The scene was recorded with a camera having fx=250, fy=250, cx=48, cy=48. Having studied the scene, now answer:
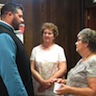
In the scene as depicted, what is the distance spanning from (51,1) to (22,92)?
2.61 metres

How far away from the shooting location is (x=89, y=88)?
2.06m

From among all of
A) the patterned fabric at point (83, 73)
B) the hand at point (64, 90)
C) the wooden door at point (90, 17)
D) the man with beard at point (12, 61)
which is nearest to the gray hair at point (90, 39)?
the patterned fabric at point (83, 73)

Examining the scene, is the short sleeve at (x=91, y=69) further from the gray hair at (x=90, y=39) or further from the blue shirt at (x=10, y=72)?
the blue shirt at (x=10, y=72)

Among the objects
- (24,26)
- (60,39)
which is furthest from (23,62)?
(60,39)

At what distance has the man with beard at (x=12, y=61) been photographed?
1968 millimetres

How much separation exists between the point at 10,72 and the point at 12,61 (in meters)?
0.09

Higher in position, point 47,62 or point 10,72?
point 10,72

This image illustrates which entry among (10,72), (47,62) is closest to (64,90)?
(10,72)

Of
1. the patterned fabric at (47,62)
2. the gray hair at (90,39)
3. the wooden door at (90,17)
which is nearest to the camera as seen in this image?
the gray hair at (90,39)

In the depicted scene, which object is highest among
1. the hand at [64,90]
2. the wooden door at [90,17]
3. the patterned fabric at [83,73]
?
the wooden door at [90,17]

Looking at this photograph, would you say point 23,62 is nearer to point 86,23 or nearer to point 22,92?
point 22,92

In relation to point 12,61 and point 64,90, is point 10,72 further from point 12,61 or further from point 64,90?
point 64,90

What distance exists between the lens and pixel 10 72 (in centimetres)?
197

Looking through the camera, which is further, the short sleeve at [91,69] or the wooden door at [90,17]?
the wooden door at [90,17]
